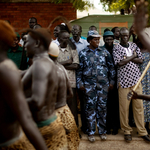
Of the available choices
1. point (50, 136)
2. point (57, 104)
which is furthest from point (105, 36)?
point (50, 136)

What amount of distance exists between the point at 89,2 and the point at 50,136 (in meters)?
5.89

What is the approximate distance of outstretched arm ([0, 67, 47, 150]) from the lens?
1493mm

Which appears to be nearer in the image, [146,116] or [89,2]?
[146,116]

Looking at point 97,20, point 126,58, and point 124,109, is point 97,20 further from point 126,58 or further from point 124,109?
point 124,109

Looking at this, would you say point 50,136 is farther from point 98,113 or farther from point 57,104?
point 98,113

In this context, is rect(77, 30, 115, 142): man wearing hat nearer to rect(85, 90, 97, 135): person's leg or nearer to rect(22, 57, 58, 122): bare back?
rect(85, 90, 97, 135): person's leg

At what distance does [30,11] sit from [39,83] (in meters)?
6.71

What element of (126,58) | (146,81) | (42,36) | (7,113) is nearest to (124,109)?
(146,81)

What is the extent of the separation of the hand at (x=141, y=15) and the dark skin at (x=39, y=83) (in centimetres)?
91

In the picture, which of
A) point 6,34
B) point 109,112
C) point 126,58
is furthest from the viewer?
point 109,112

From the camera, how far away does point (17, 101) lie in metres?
1.52

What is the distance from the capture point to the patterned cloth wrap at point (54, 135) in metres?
2.15

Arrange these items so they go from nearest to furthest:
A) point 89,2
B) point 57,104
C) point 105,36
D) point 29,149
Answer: point 29,149, point 57,104, point 105,36, point 89,2

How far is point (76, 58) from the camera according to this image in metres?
4.85
